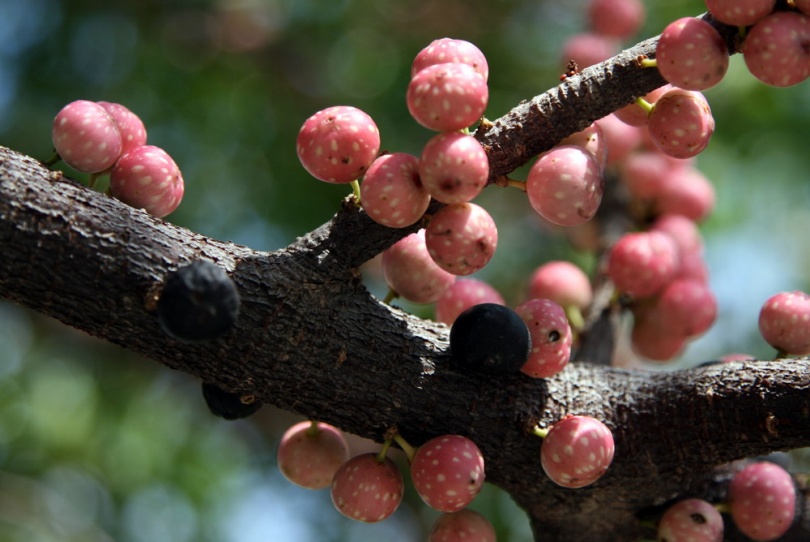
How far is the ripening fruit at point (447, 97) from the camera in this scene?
1.23 metres

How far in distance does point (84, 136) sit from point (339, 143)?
0.44 meters

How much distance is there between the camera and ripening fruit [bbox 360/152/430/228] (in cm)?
125

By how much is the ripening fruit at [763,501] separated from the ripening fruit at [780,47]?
2.87 feet

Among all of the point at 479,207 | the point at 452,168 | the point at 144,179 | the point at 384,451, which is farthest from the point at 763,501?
the point at 144,179

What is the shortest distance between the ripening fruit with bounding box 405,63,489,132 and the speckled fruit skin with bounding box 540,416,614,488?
578 mm

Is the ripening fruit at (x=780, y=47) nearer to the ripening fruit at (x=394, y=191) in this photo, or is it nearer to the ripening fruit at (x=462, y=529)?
the ripening fruit at (x=394, y=191)

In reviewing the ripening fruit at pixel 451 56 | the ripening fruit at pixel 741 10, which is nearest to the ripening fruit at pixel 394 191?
the ripening fruit at pixel 451 56

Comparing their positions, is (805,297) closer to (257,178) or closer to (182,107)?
(257,178)

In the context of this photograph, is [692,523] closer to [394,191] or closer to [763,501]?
[763,501]

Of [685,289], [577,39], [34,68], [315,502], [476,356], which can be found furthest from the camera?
[315,502]

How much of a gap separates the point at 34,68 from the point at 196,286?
3.01 metres

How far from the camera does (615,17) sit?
9.23 feet

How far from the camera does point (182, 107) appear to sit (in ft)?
12.5

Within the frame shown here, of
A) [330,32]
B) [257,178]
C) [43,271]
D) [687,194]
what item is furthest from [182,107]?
[43,271]
